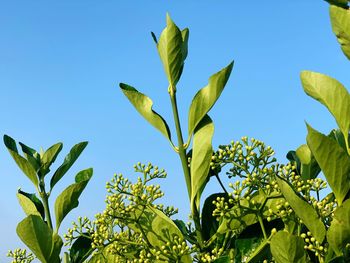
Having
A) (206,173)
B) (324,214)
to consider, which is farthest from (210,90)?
(324,214)

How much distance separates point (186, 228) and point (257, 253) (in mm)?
919

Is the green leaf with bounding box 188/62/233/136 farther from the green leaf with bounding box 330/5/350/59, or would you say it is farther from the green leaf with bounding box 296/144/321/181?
the green leaf with bounding box 296/144/321/181

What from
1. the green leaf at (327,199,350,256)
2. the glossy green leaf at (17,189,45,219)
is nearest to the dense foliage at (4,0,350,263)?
the green leaf at (327,199,350,256)

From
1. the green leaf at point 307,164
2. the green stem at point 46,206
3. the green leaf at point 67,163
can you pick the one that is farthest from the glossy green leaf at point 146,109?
the green stem at point 46,206

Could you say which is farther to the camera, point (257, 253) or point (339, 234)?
point (257, 253)

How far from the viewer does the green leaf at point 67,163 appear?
5.09 m

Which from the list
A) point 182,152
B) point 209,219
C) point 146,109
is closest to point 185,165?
point 182,152

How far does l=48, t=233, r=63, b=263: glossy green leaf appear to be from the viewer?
4.62 metres

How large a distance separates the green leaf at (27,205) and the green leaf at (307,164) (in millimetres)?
2494

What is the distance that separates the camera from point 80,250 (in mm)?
5047

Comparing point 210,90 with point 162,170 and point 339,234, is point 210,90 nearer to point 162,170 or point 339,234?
point 162,170

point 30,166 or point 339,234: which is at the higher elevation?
point 30,166

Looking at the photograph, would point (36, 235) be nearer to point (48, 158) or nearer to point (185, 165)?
point (48, 158)

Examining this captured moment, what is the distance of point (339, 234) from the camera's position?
3.07 metres
